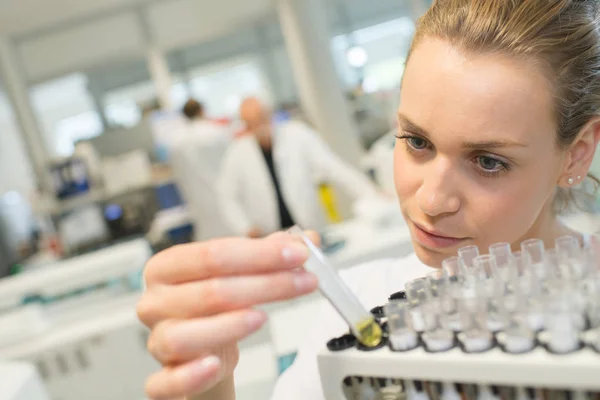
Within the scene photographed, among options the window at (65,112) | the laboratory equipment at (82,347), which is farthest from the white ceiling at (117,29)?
the laboratory equipment at (82,347)

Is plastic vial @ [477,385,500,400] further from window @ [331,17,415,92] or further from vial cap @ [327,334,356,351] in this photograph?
window @ [331,17,415,92]

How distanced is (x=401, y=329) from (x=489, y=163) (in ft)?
0.70

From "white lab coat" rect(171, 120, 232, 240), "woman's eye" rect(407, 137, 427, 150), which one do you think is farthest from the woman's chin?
"white lab coat" rect(171, 120, 232, 240)

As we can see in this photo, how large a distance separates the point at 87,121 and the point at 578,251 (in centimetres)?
542

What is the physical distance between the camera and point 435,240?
0.57 metres

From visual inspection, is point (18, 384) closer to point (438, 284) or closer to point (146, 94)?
point (438, 284)

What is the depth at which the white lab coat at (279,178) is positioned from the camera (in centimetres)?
270

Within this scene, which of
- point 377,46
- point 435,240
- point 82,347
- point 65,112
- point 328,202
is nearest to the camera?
point 435,240

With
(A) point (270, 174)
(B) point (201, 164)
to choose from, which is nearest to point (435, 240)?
(A) point (270, 174)

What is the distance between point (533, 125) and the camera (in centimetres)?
54

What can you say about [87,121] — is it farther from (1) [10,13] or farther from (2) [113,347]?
(2) [113,347]

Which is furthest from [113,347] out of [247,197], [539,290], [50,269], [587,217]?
[539,290]

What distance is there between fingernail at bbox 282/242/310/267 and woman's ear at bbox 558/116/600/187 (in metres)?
0.37

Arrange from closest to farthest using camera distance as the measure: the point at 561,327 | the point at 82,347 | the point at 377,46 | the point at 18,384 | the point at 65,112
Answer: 1. the point at 561,327
2. the point at 18,384
3. the point at 82,347
4. the point at 65,112
5. the point at 377,46
